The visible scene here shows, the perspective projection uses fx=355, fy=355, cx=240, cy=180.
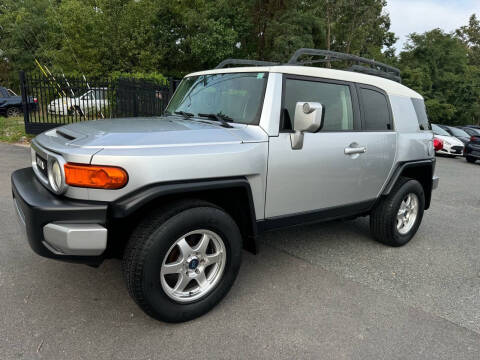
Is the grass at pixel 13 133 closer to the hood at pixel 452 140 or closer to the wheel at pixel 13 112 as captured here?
the wheel at pixel 13 112

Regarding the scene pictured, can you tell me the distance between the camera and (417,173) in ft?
14.2

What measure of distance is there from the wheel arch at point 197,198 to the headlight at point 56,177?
0.37 meters

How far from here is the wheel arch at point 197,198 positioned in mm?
2160

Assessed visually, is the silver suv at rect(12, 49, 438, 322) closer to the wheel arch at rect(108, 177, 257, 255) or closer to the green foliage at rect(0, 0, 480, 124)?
the wheel arch at rect(108, 177, 257, 255)

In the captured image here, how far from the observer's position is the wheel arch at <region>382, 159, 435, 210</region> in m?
3.79

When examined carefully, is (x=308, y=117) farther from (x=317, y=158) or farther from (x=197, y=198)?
(x=197, y=198)

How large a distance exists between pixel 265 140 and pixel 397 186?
6.67 feet

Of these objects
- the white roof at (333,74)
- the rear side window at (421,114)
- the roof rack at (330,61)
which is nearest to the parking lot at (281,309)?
the rear side window at (421,114)

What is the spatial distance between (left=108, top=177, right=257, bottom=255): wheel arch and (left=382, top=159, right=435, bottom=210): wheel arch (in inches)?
70.9

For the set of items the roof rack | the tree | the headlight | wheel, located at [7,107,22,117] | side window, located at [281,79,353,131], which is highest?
the tree

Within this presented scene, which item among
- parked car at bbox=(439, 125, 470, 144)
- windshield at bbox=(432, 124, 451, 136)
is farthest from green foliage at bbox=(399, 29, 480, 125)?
windshield at bbox=(432, 124, 451, 136)

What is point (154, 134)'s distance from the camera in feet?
8.00

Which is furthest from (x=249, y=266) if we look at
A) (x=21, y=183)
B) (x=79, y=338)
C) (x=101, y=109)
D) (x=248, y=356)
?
(x=101, y=109)

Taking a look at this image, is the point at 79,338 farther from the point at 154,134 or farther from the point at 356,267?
the point at 356,267
